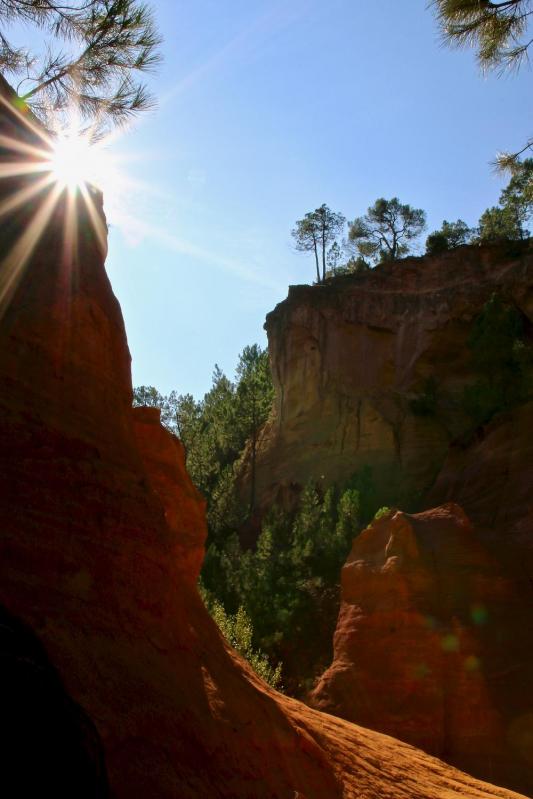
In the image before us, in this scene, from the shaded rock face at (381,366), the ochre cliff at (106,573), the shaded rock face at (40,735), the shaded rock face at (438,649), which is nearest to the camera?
the shaded rock face at (40,735)

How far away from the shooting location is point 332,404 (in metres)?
47.8

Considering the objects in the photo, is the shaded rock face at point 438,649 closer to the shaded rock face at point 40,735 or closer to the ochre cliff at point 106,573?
the ochre cliff at point 106,573

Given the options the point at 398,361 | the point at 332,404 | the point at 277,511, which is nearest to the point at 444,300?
the point at 398,361

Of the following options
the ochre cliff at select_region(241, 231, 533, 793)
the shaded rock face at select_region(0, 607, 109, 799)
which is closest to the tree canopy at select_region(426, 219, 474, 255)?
the ochre cliff at select_region(241, 231, 533, 793)

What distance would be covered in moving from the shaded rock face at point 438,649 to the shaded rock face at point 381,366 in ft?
67.0

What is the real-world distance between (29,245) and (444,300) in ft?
132

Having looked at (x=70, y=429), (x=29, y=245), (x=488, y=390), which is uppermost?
(x=488, y=390)

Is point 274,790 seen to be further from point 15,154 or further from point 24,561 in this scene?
point 15,154

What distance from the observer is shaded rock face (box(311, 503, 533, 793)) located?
53.7ft

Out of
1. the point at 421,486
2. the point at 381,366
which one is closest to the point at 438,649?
the point at 421,486

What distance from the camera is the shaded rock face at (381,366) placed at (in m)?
43.2

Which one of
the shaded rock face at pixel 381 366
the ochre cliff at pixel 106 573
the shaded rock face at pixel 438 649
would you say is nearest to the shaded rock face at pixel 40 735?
the ochre cliff at pixel 106 573

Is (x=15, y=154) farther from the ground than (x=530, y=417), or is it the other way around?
(x=530, y=417)

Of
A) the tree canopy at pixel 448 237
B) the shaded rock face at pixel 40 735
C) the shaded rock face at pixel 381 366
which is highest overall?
the tree canopy at pixel 448 237
